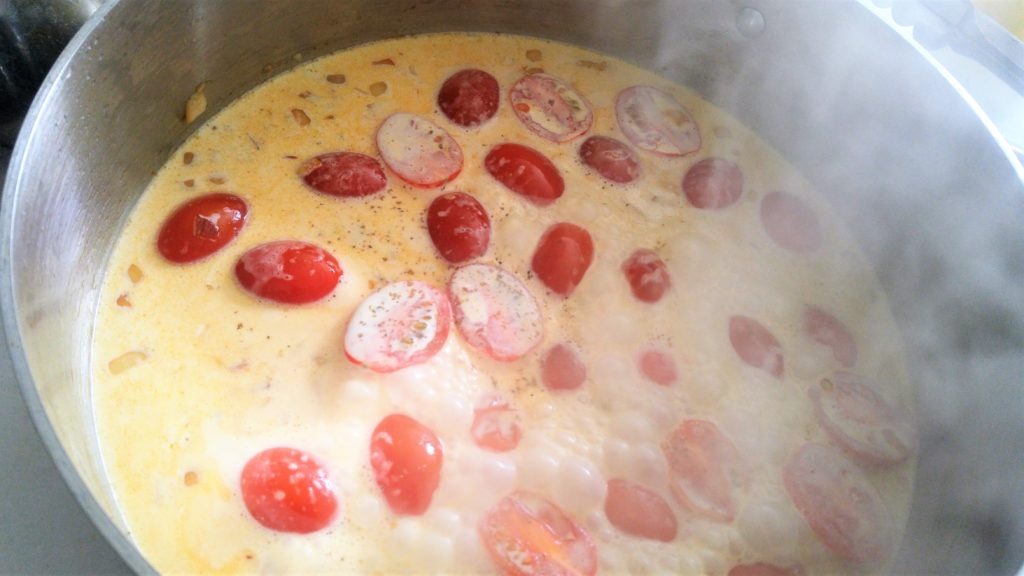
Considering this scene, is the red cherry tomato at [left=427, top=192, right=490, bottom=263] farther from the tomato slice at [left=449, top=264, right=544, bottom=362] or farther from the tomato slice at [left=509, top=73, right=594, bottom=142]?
the tomato slice at [left=509, top=73, right=594, bottom=142]

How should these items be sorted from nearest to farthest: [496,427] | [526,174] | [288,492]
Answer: [288,492] → [496,427] → [526,174]

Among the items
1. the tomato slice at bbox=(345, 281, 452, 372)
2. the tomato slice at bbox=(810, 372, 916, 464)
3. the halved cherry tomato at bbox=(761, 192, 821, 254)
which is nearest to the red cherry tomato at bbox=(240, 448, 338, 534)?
the tomato slice at bbox=(345, 281, 452, 372)

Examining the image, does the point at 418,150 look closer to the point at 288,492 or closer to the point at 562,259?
the point at 562,259

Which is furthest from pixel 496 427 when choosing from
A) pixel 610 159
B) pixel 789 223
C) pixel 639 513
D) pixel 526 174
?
pixel 789 223

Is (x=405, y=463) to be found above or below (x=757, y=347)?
below

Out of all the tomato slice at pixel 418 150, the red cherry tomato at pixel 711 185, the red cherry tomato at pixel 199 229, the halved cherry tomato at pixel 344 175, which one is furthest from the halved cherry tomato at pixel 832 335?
the red cherry tomato at pixel 199 229
